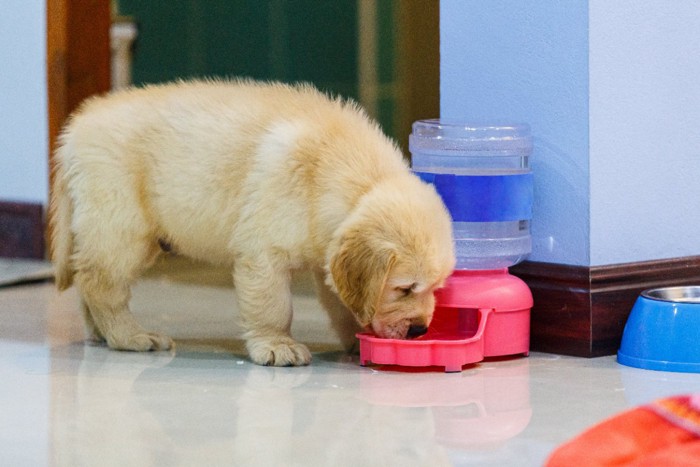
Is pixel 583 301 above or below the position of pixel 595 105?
below

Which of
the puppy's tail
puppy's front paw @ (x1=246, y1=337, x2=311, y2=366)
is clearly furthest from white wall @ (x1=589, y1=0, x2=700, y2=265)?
the puppy's tail

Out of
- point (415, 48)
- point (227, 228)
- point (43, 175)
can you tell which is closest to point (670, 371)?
point (227, 228)

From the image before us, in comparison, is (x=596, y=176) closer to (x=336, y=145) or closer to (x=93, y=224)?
(x=336, y=145)

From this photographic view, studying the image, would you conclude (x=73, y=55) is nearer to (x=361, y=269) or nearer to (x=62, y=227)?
(x=62, y=227)

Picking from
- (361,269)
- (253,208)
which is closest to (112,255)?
(253,208)

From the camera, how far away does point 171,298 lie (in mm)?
4023

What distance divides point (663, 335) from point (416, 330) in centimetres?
60

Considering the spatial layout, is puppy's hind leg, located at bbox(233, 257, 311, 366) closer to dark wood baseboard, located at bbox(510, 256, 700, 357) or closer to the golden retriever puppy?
the golden retriever puppy

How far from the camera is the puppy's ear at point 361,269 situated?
8.76 feet

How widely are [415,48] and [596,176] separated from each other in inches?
146

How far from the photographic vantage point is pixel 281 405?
8.15 ft

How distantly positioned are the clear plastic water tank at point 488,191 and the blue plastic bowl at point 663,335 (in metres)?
0.37

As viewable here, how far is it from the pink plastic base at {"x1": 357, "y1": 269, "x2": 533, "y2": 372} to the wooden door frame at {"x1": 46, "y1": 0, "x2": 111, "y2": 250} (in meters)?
2.05

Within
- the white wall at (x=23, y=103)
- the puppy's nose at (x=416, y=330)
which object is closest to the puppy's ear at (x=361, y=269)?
the puppy's nose at (x=416, y=330)
